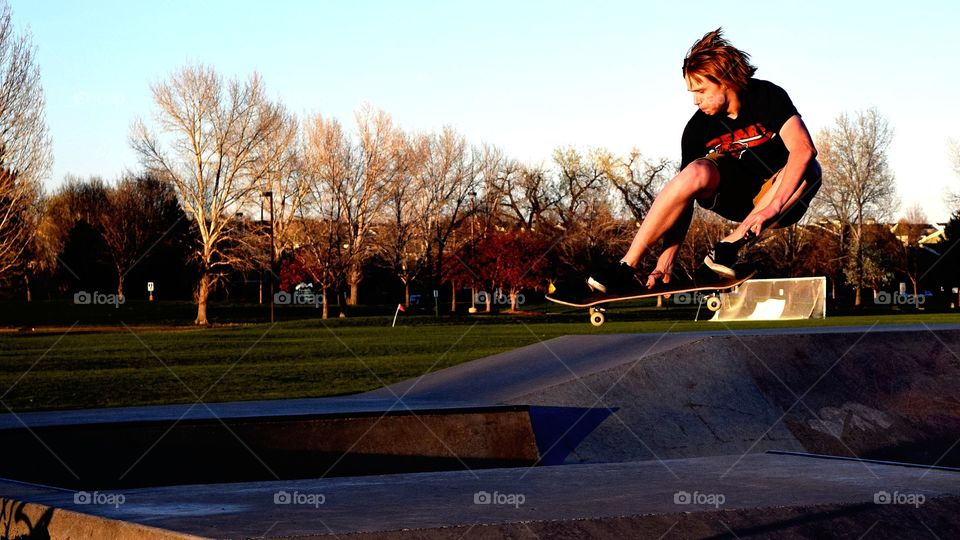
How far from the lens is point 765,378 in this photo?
53.3ft

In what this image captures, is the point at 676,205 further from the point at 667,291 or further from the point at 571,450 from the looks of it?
the point at 571,450

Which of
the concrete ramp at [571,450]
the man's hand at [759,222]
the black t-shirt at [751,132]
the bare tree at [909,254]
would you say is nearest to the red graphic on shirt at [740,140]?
the black t-shirt at [751,132]

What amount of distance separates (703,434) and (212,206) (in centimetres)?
4948

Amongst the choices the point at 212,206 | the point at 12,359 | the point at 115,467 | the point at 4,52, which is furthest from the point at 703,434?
the point at 212,206

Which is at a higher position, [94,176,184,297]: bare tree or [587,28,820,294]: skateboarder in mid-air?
[94,176,184,297]: bare tree

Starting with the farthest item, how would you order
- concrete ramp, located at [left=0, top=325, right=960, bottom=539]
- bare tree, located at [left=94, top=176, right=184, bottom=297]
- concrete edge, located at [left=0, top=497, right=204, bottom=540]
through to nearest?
bare tree, located at [left=94, top=176, right=184, bottom=297] → concrete ramp, located at [left=0, top=325, right=960, bottom=539] → concrete edge, located at [left=0, top=497, right=204, bottom=540]

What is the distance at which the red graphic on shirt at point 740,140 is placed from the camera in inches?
206

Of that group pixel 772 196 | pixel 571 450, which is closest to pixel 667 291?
pixel 772 196

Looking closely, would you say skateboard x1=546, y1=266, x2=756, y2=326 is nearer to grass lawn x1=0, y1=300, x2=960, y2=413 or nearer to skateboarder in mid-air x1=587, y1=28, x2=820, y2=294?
skateboarder in mid-air x1=587, y1=28, x2=820, y2=294

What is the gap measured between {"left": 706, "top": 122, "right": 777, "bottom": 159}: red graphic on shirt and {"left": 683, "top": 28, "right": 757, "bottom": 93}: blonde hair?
0.23 m

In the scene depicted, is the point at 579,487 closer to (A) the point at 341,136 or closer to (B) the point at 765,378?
(B) the point at 765,378

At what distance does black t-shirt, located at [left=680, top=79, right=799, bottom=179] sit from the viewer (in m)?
5.16

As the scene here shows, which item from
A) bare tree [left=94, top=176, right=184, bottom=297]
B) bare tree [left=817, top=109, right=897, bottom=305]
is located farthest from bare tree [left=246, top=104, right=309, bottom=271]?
bare tree [left=817, top=109, right=897, bottom=305]

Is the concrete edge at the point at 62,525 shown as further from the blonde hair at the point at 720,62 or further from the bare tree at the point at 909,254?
the bare tree at the point at 909,254
